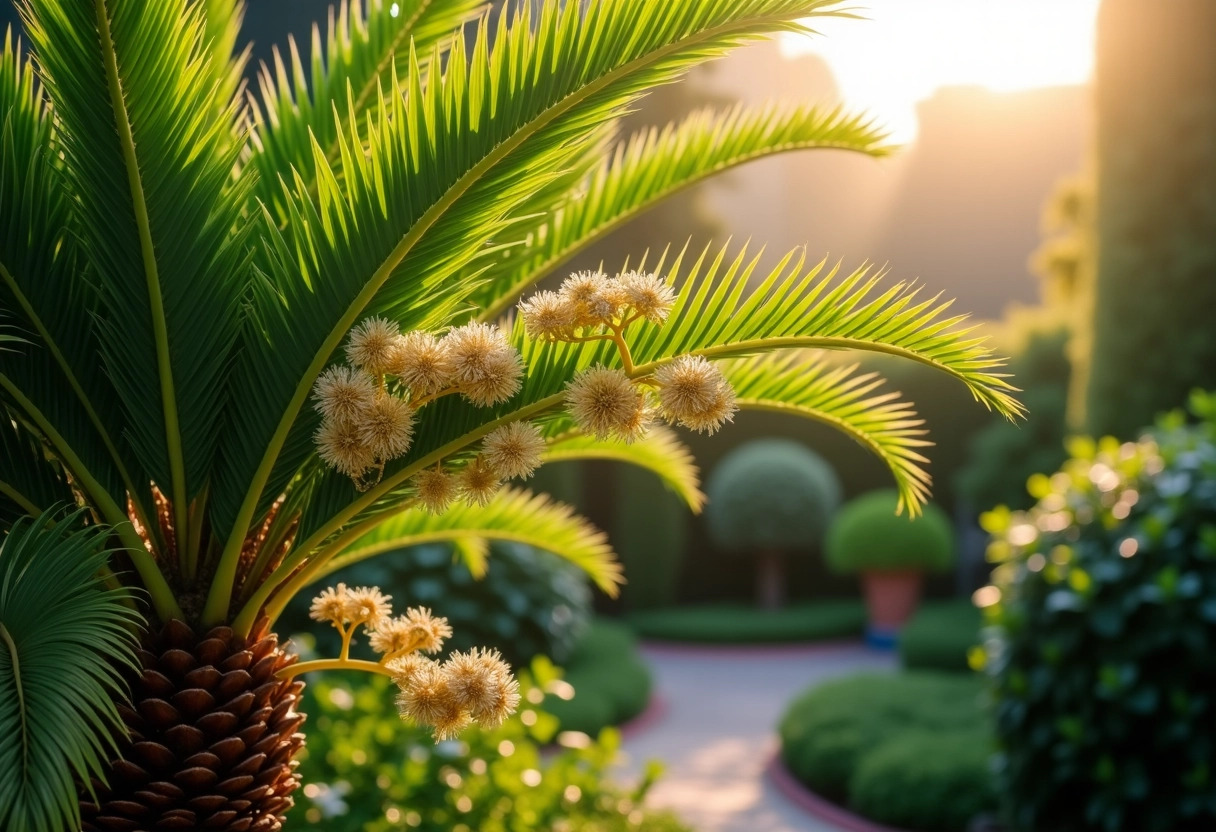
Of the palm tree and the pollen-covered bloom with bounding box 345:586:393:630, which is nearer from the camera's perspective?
the palm tree

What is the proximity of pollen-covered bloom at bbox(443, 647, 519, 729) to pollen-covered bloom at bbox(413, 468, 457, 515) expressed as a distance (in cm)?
25

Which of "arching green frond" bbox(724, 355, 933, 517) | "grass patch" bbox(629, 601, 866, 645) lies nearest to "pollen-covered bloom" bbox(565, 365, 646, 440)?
"arching green frond" bbox(724, 355, 933, 517)

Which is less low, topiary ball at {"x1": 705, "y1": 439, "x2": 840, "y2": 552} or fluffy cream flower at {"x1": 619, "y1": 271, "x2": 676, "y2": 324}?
topiary ball at {"x1": 705, "y1": 439, "x2": 840, "y2": 552}

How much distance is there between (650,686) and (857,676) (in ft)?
6.71

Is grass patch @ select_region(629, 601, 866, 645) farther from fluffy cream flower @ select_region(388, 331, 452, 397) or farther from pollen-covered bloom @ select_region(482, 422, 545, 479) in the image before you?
fluffy cream flower @ select_region(388, 331, 452, 397)

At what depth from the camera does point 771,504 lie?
1377 cm

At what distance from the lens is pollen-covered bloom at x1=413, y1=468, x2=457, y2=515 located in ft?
5.85

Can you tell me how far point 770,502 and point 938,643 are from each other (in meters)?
3.67

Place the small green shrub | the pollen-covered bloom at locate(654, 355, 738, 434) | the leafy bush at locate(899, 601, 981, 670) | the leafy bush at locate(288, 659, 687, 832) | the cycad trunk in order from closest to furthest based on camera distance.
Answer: the pollen-covered bloom at locate(654, 355, 738, 434), the cycad trunk, the leafy bush at locate(288, 659, 687, 832), the small green shrub, the leafy bush at locate(899, 601, 981, 670)

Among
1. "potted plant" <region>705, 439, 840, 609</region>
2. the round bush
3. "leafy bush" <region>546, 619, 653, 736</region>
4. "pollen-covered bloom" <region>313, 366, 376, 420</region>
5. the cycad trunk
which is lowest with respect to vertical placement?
the cycad trunk

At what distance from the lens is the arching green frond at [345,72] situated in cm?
248

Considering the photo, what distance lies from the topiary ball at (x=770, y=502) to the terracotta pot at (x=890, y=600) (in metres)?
1.07

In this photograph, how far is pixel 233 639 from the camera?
6.24 ft

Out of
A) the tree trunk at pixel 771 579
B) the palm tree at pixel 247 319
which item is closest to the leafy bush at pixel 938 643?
the tree trunk at pixel 771 579
